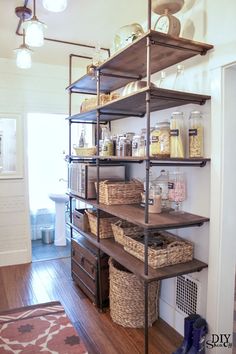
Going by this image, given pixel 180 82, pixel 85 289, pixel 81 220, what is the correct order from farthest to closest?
1. pixel 81 220
2. pixel 85 289
3. pixel 180 82

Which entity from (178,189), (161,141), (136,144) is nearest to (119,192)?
(136,144)

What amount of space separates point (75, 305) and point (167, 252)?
1.20m

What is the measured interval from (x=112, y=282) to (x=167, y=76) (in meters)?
1.68

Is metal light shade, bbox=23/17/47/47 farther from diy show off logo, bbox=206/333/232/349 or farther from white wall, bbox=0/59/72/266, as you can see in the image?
diy show off logo, bbox=206/333/232/349

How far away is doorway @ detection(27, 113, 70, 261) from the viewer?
4.60 m

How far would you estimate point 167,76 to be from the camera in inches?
91.2

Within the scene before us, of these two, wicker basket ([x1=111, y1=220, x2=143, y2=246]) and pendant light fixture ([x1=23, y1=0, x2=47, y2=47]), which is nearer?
pendant light fixture ([x1=23, y1=0, x2=47, y2=47])

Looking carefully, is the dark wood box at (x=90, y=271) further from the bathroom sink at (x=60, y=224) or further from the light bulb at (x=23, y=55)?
the light bulb at (x=23, y=55)

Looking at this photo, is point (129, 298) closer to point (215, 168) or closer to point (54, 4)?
point (215, 168)

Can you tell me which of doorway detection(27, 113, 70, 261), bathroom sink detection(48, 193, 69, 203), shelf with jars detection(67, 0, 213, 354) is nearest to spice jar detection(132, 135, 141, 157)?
shelf with jars detection(67, 0, 213, 354)

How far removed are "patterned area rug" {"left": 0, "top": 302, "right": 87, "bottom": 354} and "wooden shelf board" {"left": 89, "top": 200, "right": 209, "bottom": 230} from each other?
3.19 feet

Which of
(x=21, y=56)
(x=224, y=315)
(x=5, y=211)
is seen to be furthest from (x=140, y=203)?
(x=5, y=211)

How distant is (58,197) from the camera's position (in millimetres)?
4340

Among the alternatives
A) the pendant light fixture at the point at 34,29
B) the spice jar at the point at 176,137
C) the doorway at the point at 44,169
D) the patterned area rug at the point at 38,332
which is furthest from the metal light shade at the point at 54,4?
the doorway at the point at 44,169
